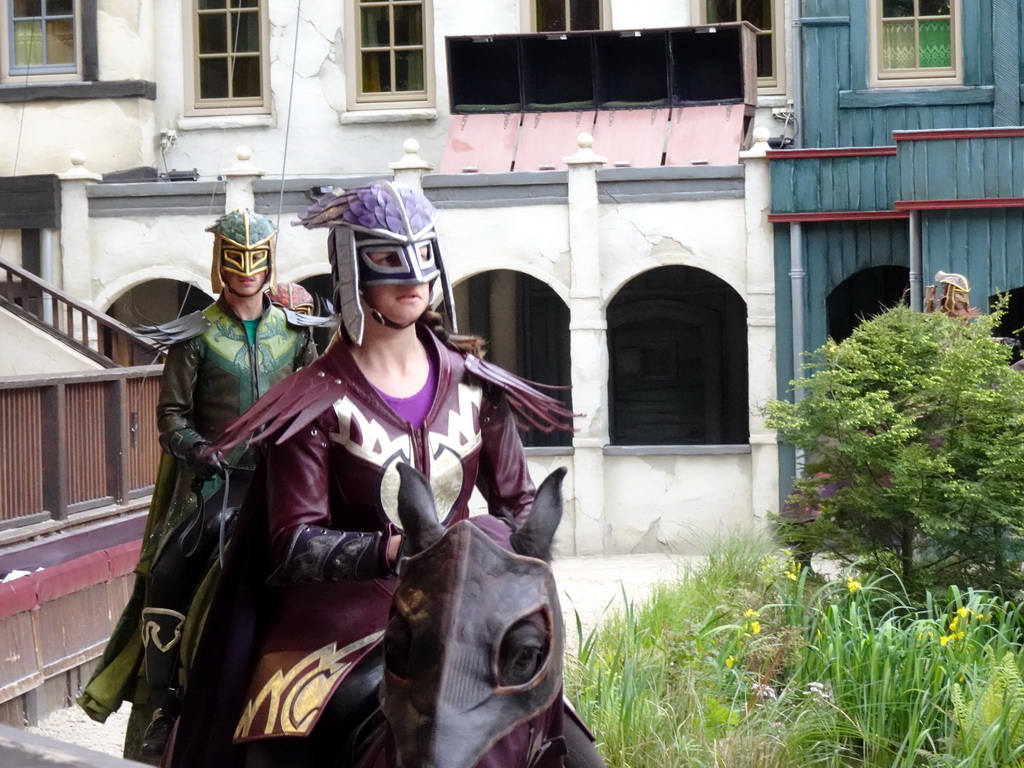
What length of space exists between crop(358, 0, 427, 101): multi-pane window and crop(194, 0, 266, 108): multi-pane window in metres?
1.20

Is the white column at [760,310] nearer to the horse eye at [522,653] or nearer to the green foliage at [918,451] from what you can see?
the green foliage at [918,451]

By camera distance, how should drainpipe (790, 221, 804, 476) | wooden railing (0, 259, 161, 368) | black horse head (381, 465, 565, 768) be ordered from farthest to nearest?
drainpipe (790, 221, 804, 476)
wooden railing (0, 259, 161, 368)
black horse head (381, 465, 565, 768)

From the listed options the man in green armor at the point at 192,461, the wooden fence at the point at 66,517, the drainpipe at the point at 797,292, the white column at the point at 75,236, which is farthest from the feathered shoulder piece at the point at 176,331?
the white column at the point at 75,236

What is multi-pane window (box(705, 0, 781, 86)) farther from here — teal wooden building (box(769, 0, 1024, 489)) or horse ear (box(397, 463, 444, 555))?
horse ear (box(397, 463, 444, 555))

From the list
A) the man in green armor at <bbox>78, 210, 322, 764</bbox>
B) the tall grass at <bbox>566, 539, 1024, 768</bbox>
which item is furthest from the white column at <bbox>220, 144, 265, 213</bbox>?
the man in green armor at <bbox>78, 210, 322, 764</bbox>

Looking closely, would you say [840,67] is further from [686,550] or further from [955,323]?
[955,323]

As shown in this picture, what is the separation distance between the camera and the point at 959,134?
46.7ft

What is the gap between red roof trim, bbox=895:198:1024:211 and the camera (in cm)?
1421

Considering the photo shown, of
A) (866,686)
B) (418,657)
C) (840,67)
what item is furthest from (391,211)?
(840,67)

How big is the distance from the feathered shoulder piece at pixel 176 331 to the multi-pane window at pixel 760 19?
1282 centimetres

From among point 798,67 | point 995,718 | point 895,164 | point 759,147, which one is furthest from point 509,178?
point 995,718

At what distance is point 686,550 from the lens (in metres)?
15.2

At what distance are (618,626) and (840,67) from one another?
10.7 meters

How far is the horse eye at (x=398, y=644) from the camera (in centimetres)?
263
